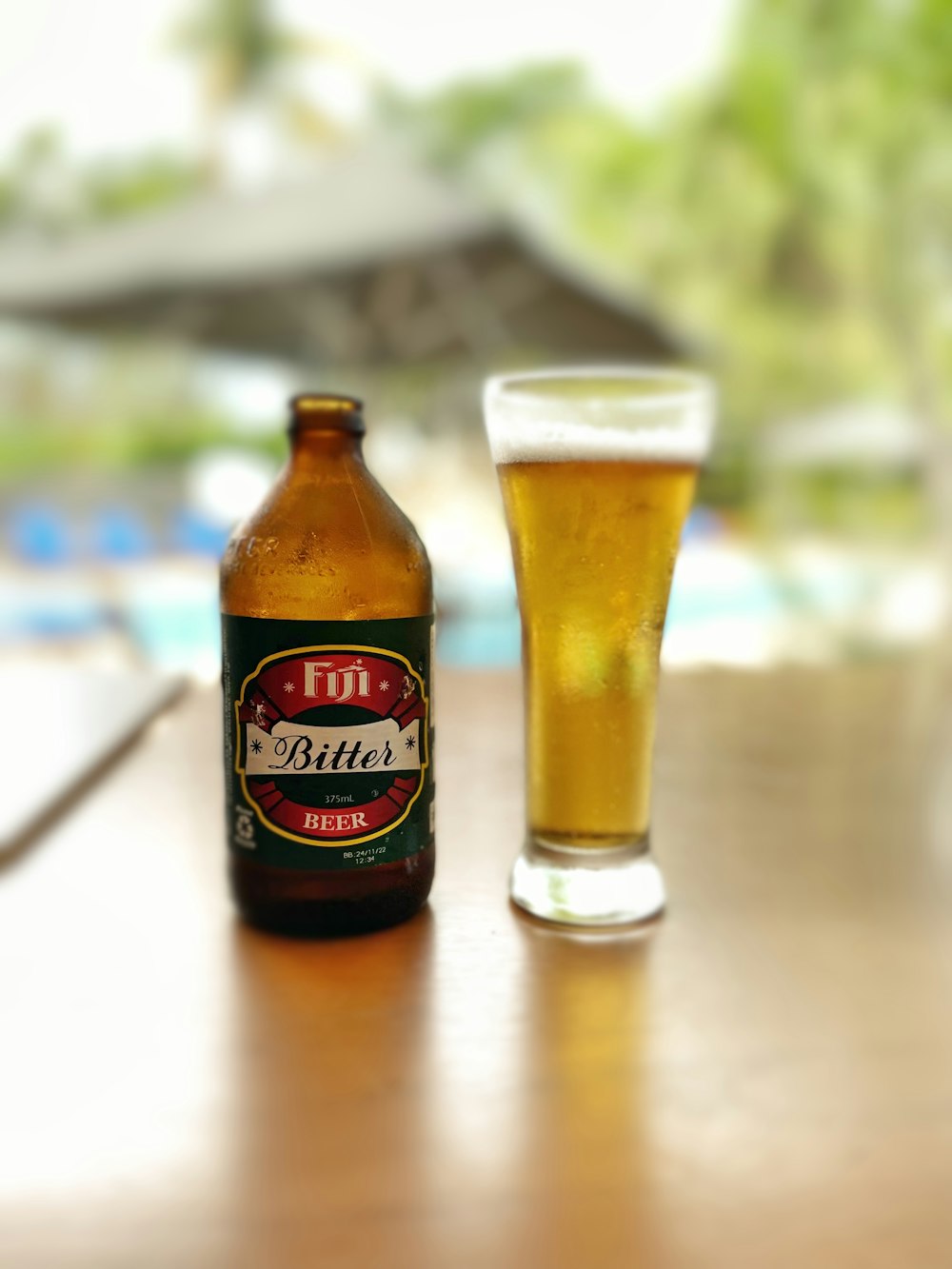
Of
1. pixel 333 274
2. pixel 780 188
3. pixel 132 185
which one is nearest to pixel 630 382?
pixel 333 274

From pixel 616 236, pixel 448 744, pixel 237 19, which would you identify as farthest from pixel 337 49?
pixel 448 744

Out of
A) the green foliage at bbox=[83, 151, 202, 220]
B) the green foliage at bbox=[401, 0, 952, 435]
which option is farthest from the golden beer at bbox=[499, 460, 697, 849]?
the green foliage at bbox=[83, 151, 202, 220]

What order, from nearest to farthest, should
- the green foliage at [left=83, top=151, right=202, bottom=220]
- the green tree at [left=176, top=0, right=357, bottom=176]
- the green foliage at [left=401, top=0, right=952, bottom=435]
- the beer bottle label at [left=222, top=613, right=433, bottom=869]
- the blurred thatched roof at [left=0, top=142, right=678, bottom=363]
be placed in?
the beer bottle label at [left=222, top=613, right=433, bottom=869], the blurred thatched roof at [left=0, top=142, right=678, bottom=363], the green foliage at [left=401, top=0, right=952, bottom=435], the green foliage at [left=83, top=151, right=202, bottom=220], the green tree at [left=176, top=0, right=357, bottom=176]

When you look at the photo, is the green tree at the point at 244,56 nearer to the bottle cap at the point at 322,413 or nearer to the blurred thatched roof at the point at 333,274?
the blurred thatched roof at the point at 333,274

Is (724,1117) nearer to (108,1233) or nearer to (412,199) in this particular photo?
(108,1233)

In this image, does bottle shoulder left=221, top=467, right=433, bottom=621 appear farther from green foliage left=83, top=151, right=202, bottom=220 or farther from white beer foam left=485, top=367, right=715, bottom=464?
green foliage left=83, top=151, right=202, bottom=220

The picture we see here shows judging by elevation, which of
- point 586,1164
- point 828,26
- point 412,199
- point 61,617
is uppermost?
→ point 828,26
